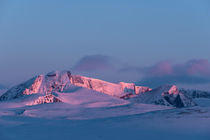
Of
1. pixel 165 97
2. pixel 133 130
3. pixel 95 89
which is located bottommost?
pixel 133 130

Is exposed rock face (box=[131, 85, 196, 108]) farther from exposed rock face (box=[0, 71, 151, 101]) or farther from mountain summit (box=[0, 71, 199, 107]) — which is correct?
exposed rock face (box=[0, 71, 151, 101])

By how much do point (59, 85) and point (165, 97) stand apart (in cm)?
2052

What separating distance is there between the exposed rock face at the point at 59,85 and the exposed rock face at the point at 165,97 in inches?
111

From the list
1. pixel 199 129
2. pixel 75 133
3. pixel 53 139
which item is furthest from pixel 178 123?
pixel 53 139

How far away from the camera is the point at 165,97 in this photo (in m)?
66.5

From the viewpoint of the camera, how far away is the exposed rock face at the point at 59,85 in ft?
196

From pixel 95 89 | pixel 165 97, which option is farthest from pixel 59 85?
pixel 165 97

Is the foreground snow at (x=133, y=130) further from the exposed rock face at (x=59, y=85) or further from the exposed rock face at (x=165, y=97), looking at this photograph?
the exposed rock face at (x=165, y=97)

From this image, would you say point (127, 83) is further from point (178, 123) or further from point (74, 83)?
point (178, 123)

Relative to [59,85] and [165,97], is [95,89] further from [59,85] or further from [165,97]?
[165,97]

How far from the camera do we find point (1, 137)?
14.4 meters

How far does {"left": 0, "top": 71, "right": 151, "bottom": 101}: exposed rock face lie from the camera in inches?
2354

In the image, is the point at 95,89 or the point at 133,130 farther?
the point at 95,89

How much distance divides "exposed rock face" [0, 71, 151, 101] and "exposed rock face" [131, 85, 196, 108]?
9.25 feet
